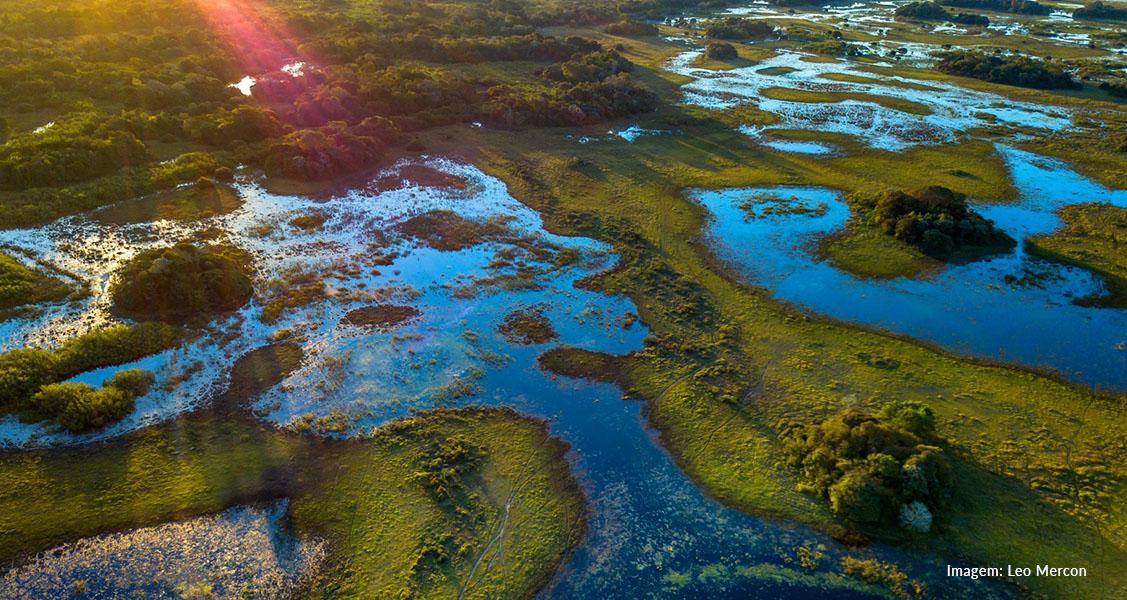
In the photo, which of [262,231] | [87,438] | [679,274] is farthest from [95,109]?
[679,274]

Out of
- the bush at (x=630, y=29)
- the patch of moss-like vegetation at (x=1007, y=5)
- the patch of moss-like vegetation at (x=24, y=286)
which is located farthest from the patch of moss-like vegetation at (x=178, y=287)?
the patch of moss-like vegetation at (x=1007, y=5)

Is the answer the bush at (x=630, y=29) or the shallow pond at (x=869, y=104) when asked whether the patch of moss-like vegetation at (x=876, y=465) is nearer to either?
the shallow pond at (x=869, y=104)

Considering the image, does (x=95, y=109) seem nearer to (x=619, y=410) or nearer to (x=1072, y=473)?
(x=619, y=410)

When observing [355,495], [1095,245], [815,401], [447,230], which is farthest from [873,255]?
[355,495]

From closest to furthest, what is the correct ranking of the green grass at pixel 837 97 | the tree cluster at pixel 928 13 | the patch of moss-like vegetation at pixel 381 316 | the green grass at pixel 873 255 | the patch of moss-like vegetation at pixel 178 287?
the patch of moss-like vegetation at pixel 178 287, the patch of moss-like vegetation at pixel 381 316, the green grass at pixel 873 255, the green grass at pixel 837 97, the tree cluster at pixel 928 13

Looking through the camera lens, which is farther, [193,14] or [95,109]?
[193,14]

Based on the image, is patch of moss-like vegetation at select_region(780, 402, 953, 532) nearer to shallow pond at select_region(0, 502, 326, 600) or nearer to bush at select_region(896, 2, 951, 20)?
shallow pond at select_region(0, 502, 326, 600)
